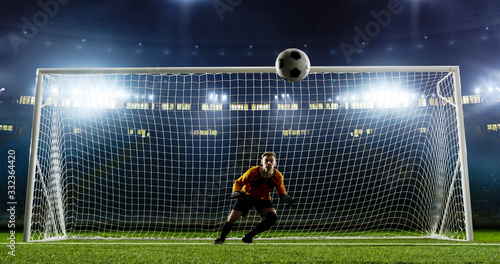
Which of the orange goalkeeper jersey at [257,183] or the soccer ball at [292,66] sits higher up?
the soccer ball at [292,66]

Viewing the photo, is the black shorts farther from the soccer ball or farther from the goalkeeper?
the soccer ball

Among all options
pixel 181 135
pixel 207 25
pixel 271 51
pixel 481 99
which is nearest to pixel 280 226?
pixel 181 135

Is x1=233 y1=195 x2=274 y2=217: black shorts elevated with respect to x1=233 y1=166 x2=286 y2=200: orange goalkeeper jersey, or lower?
lower

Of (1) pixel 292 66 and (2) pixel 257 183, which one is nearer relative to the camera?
(2) pixel 257 183

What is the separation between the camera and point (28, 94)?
23484 millimetres

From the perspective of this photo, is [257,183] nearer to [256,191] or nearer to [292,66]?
[256,191]

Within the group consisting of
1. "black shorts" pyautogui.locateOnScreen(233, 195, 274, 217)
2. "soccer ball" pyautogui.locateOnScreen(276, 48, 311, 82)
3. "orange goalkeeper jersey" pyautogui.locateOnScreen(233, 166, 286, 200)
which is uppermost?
"soccer ball" pyautogui.locateOnScreen(276, 48, 311, 82)

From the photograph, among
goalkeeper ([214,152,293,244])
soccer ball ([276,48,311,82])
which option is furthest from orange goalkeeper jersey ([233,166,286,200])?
soccer ball ([276,48,311,82])

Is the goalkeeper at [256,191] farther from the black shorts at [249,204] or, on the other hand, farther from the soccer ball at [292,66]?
the soccer ball at [292,66]

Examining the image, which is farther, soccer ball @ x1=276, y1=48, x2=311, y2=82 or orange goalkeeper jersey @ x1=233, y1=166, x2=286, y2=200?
soccer ball @ x1=276, y1=48, x2=311, y2=82

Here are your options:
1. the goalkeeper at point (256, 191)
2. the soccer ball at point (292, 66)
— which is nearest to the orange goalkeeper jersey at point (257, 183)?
the goalkeeper at point (256, 191)

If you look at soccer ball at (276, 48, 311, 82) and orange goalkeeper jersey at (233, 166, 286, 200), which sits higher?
soccer ball at (276, 48, 311, 82)

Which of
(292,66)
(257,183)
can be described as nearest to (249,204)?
(257,183)

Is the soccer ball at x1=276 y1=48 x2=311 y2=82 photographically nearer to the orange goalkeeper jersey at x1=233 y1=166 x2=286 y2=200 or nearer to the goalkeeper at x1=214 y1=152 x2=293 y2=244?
the goalkeeper at x1=214 y1=152 x2=293 y2=244
